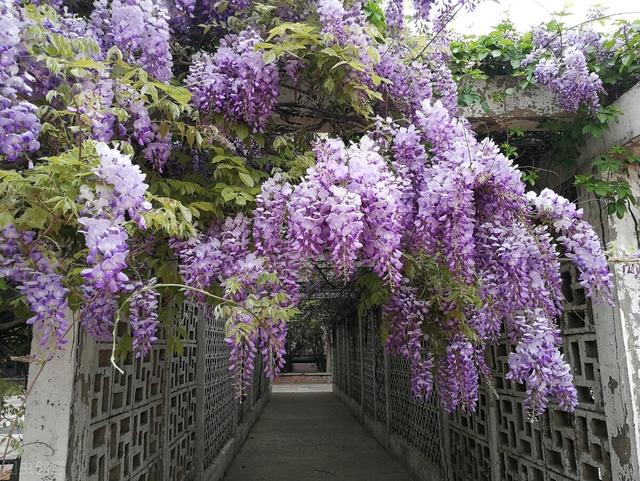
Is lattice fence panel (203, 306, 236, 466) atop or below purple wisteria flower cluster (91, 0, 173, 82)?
below

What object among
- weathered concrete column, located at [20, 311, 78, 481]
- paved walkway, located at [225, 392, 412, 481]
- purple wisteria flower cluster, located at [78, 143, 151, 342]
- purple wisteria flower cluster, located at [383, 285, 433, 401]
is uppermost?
purple wisteria flower cluster, located at [78, 143, 151, 342]

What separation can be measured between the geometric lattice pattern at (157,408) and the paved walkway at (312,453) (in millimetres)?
676

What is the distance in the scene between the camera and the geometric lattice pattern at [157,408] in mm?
2287

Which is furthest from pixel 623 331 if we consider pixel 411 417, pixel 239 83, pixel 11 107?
pixel 411 417

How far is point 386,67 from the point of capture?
2568 mm

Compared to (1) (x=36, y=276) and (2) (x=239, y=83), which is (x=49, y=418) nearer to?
(1) (x=36, y=276)

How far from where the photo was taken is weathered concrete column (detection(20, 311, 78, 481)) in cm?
188

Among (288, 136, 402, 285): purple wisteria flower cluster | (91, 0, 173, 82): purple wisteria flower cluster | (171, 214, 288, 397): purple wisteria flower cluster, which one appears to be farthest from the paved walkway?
(91, 0, 173, 82): purple wisteria flower cluster

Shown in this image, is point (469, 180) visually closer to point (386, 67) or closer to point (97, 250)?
point (386, 67)

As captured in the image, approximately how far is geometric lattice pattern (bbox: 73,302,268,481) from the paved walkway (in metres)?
0.68

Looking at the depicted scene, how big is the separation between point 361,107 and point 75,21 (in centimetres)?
119

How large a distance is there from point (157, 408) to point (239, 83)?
2.33 m

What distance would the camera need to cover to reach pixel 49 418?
1918mm

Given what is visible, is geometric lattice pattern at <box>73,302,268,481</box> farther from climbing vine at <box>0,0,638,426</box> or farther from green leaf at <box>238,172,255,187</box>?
green leaf at <box>238,172,255,187</box>
